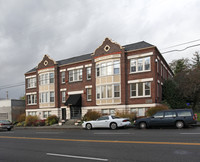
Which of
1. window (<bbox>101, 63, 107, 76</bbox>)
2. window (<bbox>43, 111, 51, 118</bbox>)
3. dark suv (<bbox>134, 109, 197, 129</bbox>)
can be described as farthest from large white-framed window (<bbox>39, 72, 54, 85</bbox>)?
dark suv (<bbox>134, 109, 197, 129</bbox>)

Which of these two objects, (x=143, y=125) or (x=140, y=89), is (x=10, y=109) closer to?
(x=140, y=89)

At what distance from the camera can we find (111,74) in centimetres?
2692

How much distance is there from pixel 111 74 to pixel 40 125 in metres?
12.9

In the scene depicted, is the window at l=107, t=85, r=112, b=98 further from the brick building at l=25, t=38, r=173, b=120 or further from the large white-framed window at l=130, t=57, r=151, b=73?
the large white-framed window at l=130, t=57, r=151, b=73

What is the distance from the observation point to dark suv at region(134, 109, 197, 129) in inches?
645

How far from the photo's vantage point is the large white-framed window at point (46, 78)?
110 feet

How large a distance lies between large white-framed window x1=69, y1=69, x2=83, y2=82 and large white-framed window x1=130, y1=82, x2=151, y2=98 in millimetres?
8326

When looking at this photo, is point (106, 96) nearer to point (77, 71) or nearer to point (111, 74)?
point (111, 74)

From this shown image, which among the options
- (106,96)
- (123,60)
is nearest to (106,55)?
(123,60)

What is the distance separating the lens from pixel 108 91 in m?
27.1

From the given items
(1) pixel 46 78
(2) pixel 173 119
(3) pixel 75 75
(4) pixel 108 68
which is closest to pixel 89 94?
(3) pixel 75 75

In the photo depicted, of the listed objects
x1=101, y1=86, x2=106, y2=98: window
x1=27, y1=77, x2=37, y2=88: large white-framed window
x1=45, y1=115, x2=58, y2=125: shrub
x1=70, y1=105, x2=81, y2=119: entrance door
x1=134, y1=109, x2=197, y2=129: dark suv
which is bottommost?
x1=45, y1=115, x2=58, y2=125: shrub

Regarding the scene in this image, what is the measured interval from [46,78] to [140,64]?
638 inches

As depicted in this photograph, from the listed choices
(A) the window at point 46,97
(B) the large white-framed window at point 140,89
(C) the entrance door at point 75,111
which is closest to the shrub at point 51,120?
(C) the entrance door at point 75,111
